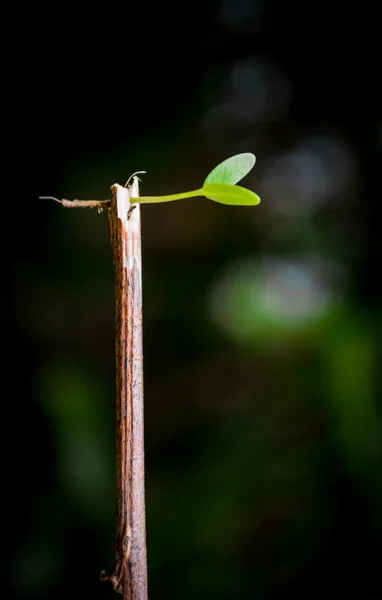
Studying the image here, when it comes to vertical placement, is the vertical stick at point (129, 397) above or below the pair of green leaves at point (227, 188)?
below

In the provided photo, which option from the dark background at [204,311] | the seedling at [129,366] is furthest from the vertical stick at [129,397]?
the dark background at [204,311]

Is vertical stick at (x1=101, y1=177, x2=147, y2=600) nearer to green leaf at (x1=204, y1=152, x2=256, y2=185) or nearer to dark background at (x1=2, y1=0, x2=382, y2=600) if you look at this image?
green leaf at (x1=204, y1=152, x2=256, y2=185)

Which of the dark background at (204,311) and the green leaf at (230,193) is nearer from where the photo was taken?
the green leaf at (230,193)

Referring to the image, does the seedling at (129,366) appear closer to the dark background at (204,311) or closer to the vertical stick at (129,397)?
the vertical stick at (129,397)

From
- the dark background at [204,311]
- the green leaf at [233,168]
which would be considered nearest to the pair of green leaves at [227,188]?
the green leaf at [233,168]

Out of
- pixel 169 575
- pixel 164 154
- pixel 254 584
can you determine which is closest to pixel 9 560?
pixel 169 575

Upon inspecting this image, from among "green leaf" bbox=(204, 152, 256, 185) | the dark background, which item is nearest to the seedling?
"green leaf" bbox=(204, 152, 256, 185)

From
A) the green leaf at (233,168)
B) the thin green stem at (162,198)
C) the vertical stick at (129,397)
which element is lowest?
the vertical stick at (129,397)
